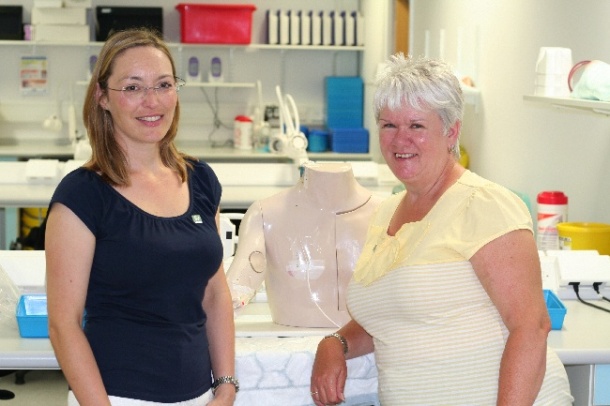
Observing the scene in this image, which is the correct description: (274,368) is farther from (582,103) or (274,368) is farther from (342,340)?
(582,103)

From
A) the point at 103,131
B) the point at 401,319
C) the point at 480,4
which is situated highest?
the point at 480,4

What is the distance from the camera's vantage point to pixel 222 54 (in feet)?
25.9

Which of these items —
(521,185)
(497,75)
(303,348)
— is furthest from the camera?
(497,75)

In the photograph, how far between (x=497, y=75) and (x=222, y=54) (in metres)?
3.35

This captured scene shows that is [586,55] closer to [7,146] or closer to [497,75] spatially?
[497,75]

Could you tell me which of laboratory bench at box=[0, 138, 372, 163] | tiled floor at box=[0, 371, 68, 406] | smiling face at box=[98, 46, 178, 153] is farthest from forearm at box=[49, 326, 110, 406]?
laboratory bench at box=[0, 138, 372, 163]

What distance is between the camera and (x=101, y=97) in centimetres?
184

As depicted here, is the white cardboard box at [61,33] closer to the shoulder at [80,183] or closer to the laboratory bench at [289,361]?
the laboratory bench at [289,361]

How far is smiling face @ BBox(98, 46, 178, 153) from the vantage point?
5.95 feet

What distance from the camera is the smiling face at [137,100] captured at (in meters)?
1.81

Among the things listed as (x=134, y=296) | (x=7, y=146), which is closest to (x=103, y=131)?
(x=134, y=296)

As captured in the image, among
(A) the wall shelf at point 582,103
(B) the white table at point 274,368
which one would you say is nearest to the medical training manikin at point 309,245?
(B) the white table at point 274,368

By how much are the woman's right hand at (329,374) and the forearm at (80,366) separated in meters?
0.53

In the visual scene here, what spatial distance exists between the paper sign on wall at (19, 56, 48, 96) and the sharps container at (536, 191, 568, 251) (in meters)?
5.12
